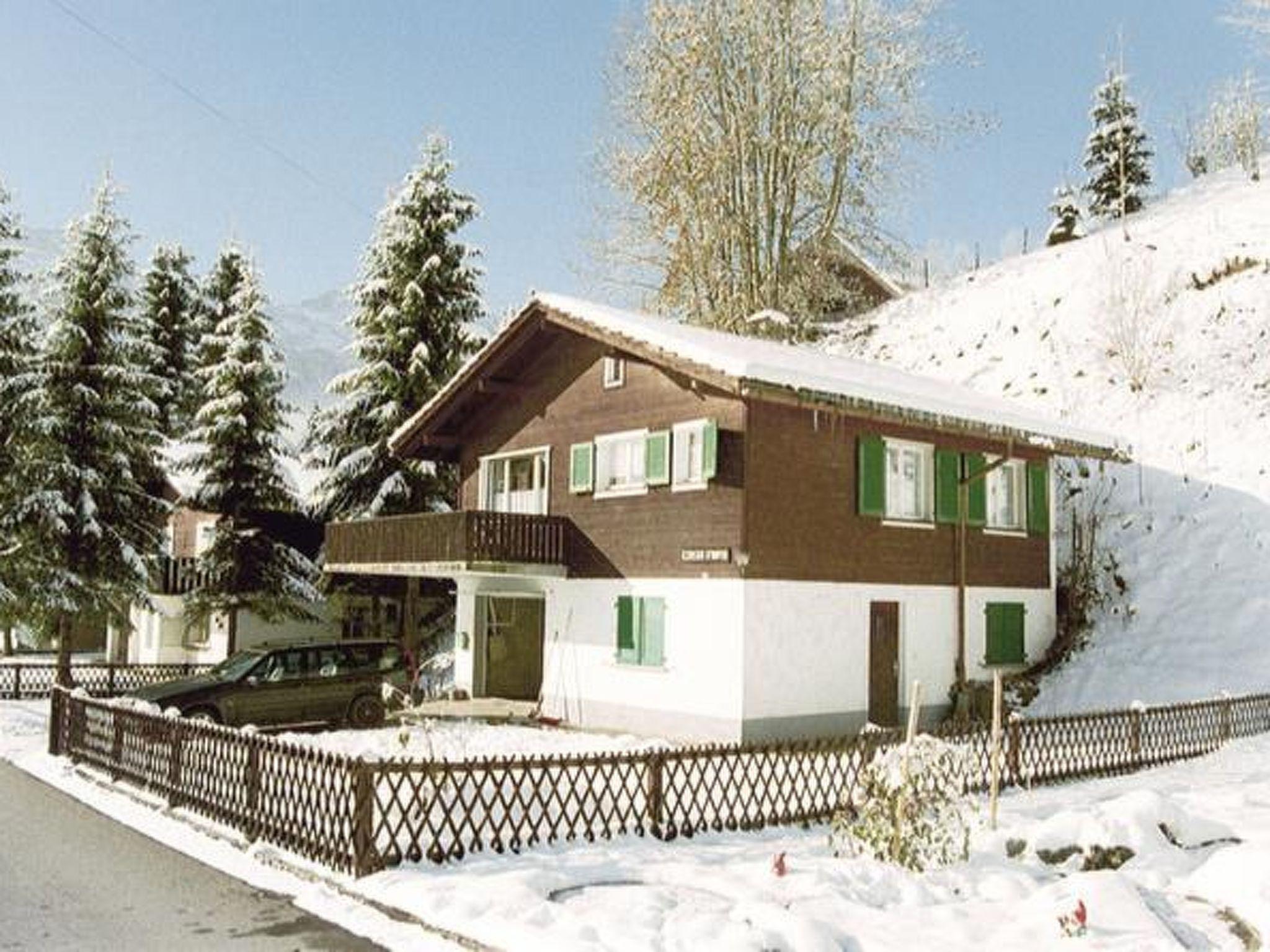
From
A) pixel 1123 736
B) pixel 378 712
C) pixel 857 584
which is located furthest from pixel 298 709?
pixel 1123 736

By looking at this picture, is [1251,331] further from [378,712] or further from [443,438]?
[378,712]

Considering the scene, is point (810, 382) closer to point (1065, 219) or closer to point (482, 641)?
point (482, 641)

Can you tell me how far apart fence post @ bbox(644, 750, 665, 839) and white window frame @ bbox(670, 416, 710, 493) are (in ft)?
26.5

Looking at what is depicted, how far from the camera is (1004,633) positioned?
2388 centimetres

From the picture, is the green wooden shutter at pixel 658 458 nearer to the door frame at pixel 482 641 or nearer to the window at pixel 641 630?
the window at pixel 641 630

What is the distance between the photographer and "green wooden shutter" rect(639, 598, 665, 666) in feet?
65.7

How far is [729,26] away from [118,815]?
36.3 metres

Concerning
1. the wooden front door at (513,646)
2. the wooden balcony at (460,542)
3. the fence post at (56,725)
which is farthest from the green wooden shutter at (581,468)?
the fence post at (56,725)

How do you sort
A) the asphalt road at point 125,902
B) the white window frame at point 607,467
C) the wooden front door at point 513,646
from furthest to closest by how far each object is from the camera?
the wooden front door at point 513,646 < the white window frame at point 607,467 < the asphalt road at point 125,902

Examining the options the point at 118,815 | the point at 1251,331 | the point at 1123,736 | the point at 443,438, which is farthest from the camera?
the point at 1251,331

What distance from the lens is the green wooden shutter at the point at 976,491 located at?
2316 centimetres

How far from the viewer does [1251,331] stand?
3519cm

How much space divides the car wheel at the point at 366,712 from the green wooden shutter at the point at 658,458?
7533 mm

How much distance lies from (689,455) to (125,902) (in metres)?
12.5
